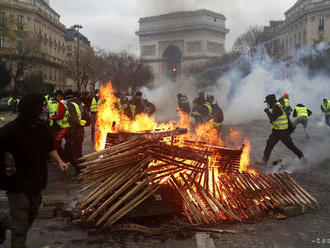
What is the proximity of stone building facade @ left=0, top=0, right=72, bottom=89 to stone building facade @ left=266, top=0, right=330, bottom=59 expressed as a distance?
35010mm

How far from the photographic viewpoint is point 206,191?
214 inches

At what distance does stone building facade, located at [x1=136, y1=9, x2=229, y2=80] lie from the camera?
255ft

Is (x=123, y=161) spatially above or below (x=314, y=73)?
below

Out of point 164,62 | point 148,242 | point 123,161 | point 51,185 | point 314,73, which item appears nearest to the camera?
point 148,242

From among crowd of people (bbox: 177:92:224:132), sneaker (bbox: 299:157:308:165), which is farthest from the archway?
sneaker (bbox: 299:157:308:165)

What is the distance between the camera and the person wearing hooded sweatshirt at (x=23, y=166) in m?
3.62

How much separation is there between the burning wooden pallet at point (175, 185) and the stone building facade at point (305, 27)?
53859mm

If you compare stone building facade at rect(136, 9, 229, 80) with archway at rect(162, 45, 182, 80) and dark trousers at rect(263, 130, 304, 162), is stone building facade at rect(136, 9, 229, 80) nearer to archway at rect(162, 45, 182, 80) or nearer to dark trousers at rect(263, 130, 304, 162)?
archway at rect(162, 45, 182, 80)

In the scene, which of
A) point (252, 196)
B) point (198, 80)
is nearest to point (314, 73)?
point (198, 80)

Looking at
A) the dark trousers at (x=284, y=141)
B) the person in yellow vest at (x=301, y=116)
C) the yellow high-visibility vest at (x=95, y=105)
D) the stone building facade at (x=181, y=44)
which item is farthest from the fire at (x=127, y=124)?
the stone building facade at (x=181, y=44)

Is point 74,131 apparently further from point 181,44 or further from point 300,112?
point 181,44

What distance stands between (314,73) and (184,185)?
3081 centimetres

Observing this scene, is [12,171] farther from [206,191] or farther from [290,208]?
[290,208]

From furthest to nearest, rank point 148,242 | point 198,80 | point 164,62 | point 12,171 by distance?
point 164,62
point 198,80
point 148,242
point 12,171
